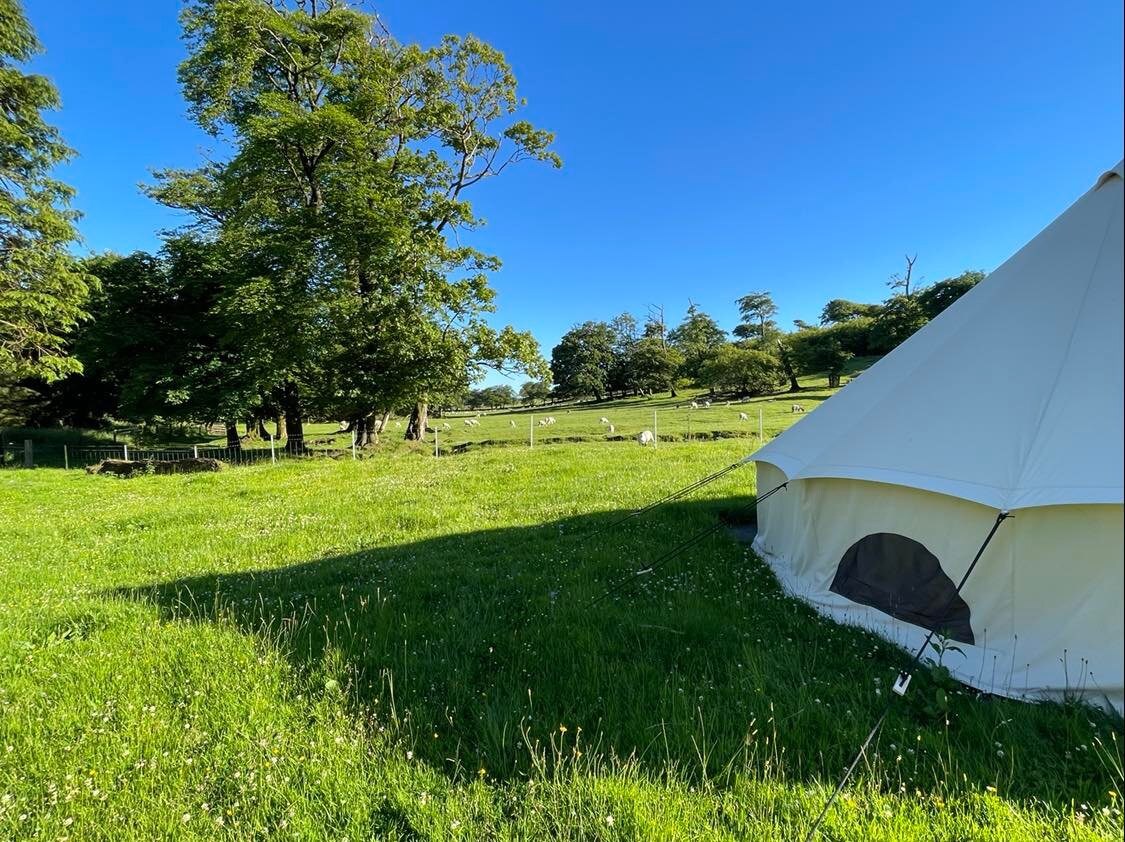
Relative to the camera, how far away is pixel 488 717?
9.26 ft

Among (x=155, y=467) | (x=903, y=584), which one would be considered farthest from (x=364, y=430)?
(x=903, y=584)

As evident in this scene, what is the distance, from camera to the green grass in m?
2.18

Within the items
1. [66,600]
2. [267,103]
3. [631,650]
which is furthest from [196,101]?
[631,650]

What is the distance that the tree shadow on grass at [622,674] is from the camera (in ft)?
8.16

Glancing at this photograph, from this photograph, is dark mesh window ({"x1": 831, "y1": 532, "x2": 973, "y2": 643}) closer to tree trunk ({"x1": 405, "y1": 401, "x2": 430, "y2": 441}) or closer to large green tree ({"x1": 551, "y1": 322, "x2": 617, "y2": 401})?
tree trunk ({"x1": 405, "y1": 401, "x2": 430, "y2": 441})

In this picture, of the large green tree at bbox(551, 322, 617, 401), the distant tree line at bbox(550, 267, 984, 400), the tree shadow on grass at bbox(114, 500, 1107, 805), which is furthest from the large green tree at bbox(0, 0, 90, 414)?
the large green tree at bbox(551, 322, 617, 401)

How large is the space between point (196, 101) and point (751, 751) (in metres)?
26.3

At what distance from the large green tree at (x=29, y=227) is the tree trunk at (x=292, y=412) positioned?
700 cm

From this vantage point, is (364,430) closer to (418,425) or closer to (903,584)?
(418,425)

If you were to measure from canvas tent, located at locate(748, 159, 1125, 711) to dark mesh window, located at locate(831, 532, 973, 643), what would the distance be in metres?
0.01

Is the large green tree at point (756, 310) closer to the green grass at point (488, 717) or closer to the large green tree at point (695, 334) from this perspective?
the large green tree at point (695, 334)

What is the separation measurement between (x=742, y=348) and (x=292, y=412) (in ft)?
161

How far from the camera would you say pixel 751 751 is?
2.53 metres

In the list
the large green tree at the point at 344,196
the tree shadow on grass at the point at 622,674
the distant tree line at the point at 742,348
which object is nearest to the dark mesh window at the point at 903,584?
the tree shadow on grass at the point at 622,674
